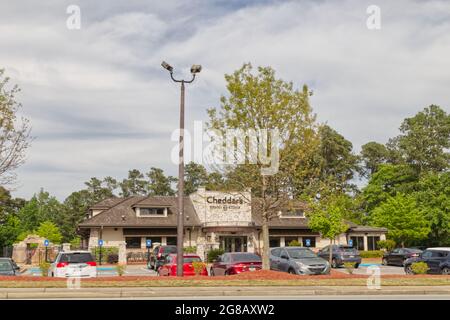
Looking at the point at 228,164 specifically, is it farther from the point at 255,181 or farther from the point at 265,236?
the point at 265,236

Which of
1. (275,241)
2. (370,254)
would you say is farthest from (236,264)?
(275,241)

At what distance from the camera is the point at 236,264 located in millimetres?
23328

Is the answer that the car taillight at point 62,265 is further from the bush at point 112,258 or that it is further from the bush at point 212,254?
the bush at point 112,258

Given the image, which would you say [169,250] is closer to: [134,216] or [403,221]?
[134,216]

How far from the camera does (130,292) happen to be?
16.3 meters

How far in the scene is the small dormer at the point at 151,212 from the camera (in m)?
50.9

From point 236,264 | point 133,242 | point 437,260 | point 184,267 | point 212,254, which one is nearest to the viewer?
point 236,264

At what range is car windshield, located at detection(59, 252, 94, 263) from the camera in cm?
2153

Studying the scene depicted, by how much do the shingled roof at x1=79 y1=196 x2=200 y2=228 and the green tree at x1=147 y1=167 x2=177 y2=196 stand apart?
178 ft

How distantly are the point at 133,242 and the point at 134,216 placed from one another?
2.86 m

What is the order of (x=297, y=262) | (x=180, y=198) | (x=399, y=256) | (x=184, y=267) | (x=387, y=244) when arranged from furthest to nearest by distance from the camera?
(x=387, y=244) < (x=399, y=256) < (x=184, y=267) < (x=297, y=262) < (x=180, y=198)

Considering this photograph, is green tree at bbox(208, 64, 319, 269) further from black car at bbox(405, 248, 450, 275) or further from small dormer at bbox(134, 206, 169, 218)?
small dormer at bbox(134, 206, 169, 218)

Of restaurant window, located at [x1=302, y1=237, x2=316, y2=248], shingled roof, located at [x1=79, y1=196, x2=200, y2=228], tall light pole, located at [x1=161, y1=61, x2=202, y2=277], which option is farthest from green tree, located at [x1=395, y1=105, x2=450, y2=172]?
tall light pole, located at [x1=161, y1=61, x2=202, y2=277]
